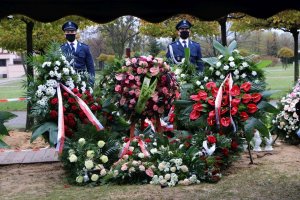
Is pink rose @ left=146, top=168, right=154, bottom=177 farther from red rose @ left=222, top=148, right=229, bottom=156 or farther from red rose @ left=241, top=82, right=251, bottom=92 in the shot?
red rose @ left=241, top=82, right=251, bottom=92

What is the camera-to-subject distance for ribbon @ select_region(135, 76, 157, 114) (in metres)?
6.44

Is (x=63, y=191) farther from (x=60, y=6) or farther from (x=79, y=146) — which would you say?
(x=60, y=6)

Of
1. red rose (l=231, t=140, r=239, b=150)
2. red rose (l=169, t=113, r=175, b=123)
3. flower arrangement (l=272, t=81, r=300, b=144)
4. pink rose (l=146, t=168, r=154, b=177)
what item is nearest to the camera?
pink rose (l=146, t=168, r=154, b=177)

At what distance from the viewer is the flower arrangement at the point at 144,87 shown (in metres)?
6.49

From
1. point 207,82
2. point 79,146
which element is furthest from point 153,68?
point 79,146

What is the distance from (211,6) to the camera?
474 cm

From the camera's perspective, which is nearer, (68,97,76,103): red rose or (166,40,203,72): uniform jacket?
(68,97,76,103): red rose

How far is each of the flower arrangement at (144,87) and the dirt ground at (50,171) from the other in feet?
4.02

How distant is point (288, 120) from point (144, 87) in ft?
10.8

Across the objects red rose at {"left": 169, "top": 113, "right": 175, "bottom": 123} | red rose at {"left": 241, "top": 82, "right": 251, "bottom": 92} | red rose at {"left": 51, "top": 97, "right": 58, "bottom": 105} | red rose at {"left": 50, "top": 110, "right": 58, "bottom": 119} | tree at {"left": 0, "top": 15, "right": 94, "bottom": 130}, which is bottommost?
red rose at {"left": 169, "top": 113, "right": 175, "bottom": 123}

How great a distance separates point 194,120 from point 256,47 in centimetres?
5501

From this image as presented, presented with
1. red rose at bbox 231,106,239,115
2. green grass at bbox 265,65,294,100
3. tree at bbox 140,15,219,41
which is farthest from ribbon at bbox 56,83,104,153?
tree at bbox 140,15,219,41

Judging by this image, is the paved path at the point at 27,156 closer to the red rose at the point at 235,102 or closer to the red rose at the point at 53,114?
the red rose at the point at 53,114

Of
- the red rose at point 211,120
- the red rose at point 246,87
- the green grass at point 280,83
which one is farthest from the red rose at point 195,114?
the green grass at point 280,83
